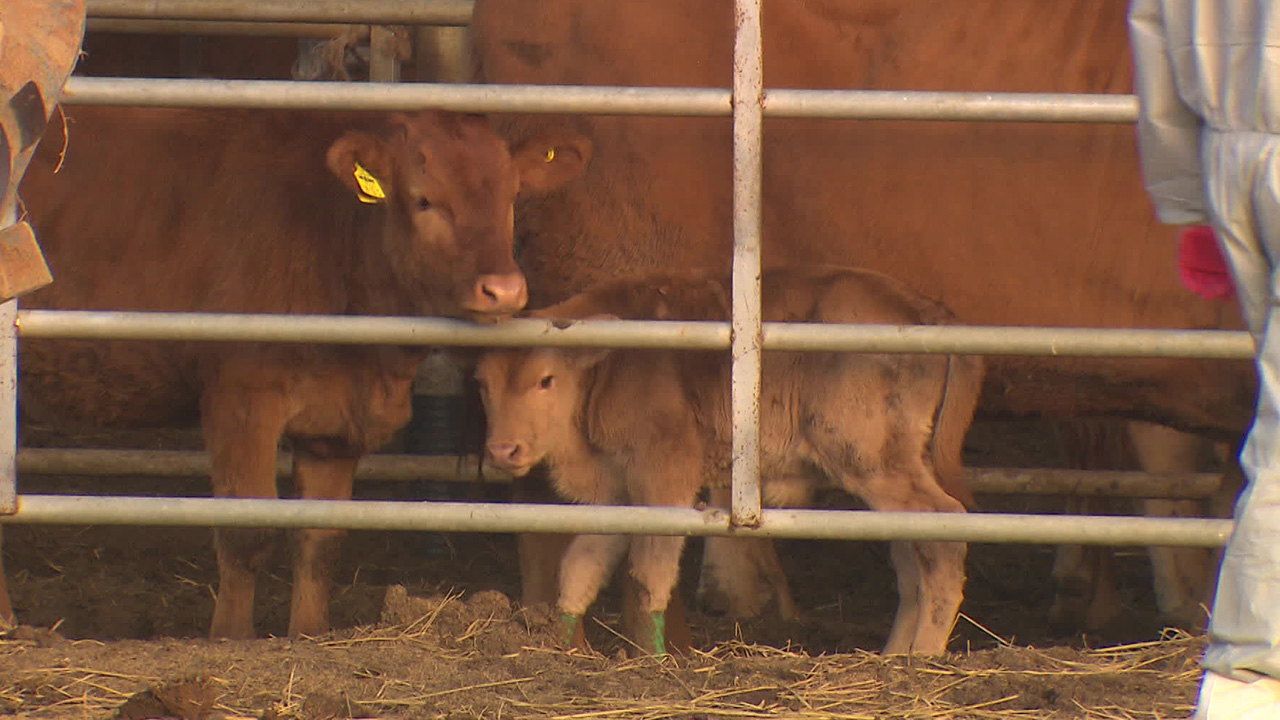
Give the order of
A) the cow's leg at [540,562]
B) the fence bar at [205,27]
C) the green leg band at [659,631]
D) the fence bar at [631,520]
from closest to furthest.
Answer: the fence bar at [631,520], the green leg band at [659,631], the cow's leg at [540,562], the fence bar at [205,27]

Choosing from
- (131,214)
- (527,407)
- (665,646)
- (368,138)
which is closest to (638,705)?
(665,646)

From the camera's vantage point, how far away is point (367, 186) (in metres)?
5.42

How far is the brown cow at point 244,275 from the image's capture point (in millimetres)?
5520

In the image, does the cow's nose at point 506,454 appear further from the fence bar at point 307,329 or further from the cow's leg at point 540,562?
the fence bar at point 307,329

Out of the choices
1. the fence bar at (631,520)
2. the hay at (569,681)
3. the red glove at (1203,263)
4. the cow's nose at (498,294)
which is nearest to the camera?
the red glove at (1203,263)

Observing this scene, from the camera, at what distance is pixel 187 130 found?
5.99 m

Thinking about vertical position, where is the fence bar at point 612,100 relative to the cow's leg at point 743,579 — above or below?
above

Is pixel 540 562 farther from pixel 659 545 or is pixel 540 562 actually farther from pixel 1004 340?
pixel 1004 340

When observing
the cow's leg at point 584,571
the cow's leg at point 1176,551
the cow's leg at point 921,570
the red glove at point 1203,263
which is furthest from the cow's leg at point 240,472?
the red glove at point 1203,263

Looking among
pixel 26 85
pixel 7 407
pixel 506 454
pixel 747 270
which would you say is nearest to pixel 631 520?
pixel 747 270

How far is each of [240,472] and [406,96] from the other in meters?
1.82

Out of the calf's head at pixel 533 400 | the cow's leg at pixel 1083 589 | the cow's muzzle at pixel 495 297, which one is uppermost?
the cow's muzzle at pixel 495 297

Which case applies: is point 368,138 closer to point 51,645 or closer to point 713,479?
point 713,479

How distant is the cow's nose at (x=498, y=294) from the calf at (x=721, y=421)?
1.66ft
